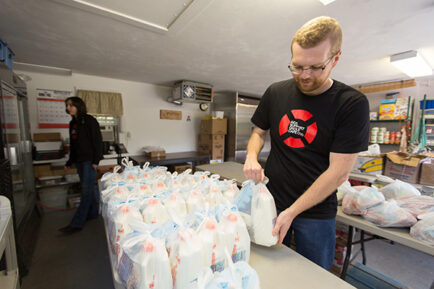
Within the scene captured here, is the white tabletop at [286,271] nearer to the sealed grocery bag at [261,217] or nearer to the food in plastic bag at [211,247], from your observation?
the sealed grocery bag at [261,217]

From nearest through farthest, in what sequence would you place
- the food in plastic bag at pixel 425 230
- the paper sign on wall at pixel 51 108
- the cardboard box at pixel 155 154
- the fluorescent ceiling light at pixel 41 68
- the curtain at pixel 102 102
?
the food in plastic bag at pixel 425 230
the fluorescent ceiling light at pixel 41 68
the paper sign on wall at pixel 51 108
the curtain at pixel 102 102
the cardboard box at pixel 155 154

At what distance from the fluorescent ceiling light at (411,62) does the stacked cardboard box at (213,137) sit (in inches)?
125

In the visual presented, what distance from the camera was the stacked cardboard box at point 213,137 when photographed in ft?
14.9

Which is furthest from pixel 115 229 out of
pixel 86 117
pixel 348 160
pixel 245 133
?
pixel 245 133

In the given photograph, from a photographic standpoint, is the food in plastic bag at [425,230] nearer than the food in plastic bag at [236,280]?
No

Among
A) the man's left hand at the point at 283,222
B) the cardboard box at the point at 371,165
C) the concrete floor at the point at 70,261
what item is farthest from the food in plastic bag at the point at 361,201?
the concrete floor at the point at 70,261

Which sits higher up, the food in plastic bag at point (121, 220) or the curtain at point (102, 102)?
the curtain at point (102, 102)

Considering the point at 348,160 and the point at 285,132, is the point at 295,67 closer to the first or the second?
the point at 285,132

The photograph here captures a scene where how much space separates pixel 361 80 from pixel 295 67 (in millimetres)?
4024

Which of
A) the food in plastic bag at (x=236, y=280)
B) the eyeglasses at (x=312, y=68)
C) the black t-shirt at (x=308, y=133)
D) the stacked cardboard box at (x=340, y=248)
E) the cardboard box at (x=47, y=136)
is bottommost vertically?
the stacked cardboard box at (x=340, y=248)

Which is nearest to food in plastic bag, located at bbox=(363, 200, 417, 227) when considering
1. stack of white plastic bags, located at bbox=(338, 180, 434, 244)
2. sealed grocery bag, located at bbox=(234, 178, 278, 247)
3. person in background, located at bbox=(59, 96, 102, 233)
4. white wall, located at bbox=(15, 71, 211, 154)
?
stack of white plastic bags, located at bbox=(338, 180, 434, 244)

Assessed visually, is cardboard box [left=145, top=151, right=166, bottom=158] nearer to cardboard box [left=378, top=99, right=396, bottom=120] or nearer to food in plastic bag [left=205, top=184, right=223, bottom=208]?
food in plastic bag [left=205, top=184, right=223, bottom=208]

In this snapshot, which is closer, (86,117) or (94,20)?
(94,20)

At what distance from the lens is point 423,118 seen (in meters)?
3.35
